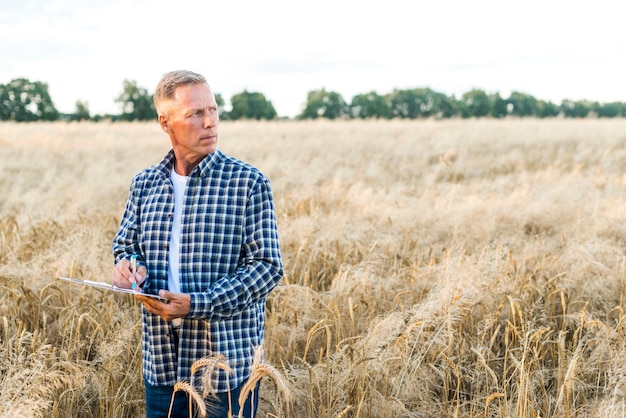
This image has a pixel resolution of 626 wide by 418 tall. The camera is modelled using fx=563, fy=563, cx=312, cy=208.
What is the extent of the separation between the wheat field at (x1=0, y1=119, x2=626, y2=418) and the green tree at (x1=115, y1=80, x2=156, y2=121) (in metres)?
34.8

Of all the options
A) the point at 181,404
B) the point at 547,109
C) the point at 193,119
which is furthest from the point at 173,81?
the point at 547,109

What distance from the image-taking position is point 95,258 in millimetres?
4332

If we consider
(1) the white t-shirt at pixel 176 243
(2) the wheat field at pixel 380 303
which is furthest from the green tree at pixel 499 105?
(1) the white t-shirt at pixel 176 243

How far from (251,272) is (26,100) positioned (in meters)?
55.0

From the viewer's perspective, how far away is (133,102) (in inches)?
1751

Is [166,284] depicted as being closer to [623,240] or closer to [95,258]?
[95,258]

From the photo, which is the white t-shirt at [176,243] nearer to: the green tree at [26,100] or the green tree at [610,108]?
the green tree at [26,100]

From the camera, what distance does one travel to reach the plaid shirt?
6.41 feet

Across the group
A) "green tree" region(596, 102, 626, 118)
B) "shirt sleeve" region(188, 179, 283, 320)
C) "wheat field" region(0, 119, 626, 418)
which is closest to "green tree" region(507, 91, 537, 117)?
"green tree" region(596, 102, 626, 118)

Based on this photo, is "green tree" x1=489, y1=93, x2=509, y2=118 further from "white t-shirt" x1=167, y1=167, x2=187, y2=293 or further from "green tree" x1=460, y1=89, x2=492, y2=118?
"white t-shirt" x1=167, y1=167, x2=187, y2=293

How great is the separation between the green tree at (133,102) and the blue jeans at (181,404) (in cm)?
4454

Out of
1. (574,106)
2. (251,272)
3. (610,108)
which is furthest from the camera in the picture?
(610,108)

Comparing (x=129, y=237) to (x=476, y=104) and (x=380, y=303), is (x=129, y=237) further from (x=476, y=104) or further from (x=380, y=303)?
(x=476, y=104)

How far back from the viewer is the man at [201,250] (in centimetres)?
194
